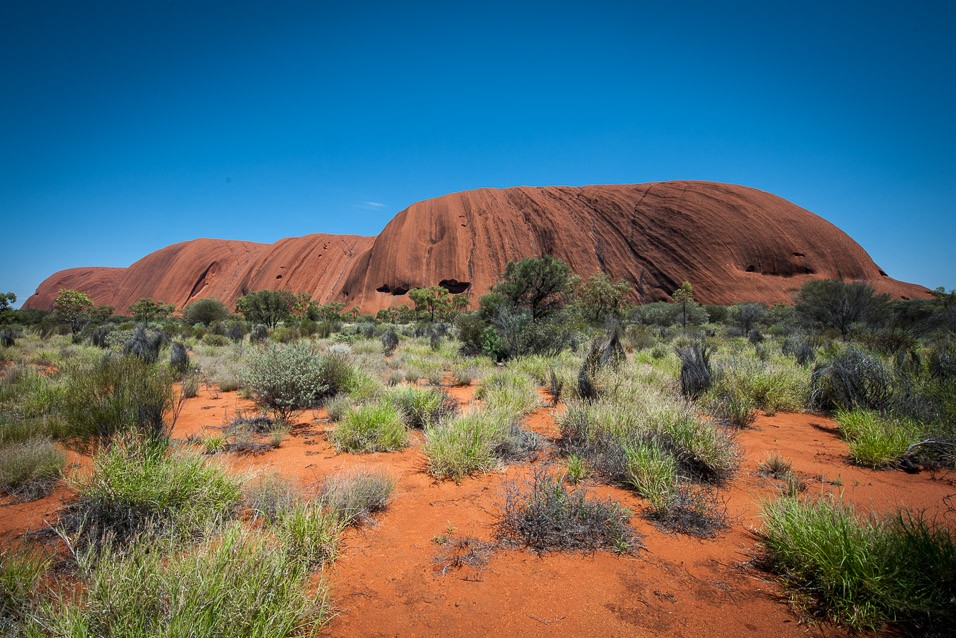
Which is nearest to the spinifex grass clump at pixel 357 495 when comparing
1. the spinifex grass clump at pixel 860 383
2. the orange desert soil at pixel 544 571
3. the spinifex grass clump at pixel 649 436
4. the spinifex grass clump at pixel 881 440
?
the orange desert soil at pixel 544 571

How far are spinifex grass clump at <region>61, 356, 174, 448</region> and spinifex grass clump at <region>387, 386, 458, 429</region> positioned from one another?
294cm

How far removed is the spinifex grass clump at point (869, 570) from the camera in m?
2.07

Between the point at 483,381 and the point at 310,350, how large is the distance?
3547 millimetres

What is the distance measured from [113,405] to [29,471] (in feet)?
2.70

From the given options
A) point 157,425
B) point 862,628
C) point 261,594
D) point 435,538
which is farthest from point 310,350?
point 862,628

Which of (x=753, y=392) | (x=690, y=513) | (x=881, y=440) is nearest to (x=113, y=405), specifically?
(x=690, y=513)

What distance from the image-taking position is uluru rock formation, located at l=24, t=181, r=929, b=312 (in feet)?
168

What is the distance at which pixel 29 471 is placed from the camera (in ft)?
12.3

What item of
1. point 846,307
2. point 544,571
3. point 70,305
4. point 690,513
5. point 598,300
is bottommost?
point 544,571

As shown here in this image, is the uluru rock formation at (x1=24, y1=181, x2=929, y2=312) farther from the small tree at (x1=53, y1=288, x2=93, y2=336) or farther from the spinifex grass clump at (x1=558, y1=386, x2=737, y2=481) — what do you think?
the spinifex grass clump at (x1=558, y1=386, x2=737, y2=481)

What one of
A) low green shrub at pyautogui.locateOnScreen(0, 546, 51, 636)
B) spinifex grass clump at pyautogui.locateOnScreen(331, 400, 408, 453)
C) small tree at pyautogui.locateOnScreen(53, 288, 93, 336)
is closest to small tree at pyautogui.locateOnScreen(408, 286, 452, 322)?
small tree at pyautogui.locateOnScreen(53, 288, 93, 336)

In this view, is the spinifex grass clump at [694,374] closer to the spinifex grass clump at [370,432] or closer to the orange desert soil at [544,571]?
the orange desert soil at [544,571]

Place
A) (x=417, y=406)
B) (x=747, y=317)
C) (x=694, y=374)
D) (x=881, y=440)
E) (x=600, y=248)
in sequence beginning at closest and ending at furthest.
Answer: (x=881, y=440) → (x=417, y=406) → (x=694, y=374) → (x=747, y=317) → (x=600, y=248)

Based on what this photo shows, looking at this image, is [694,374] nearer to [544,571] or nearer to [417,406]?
[417,406]
